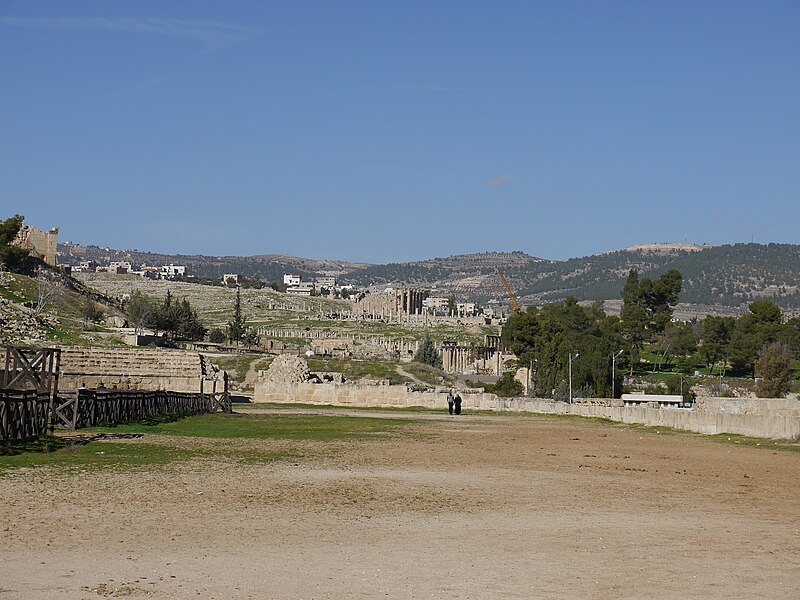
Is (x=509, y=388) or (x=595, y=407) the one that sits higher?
(x=509, y=388)

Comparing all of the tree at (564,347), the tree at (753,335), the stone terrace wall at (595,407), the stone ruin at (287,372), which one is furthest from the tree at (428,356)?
the stone terrace wall at (595,407)

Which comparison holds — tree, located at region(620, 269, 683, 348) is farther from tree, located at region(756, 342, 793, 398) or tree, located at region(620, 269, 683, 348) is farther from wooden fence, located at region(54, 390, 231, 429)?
wooden fence, located at region(54, 390, 231, 429)

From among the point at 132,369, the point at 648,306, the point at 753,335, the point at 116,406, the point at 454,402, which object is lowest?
the point at 454,402

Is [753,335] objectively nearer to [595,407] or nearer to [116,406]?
[595,407]

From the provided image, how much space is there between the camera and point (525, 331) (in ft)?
289

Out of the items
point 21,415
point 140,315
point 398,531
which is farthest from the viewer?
point 140,315

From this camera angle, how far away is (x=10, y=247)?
3971 inches

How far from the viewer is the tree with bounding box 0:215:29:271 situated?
9969 cm

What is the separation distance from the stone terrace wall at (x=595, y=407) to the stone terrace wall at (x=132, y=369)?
4838 millimetres

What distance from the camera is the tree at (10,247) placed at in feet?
327

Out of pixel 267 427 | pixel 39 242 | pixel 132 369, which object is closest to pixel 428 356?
pixel 39 242

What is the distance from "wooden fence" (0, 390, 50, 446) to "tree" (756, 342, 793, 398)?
54.8 meters

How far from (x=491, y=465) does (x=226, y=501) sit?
8.29 m

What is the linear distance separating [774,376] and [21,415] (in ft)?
204
